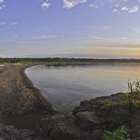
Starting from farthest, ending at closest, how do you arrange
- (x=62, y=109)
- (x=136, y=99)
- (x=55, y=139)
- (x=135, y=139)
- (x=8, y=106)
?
(x=62, y=109)
(x=8, y=106)
(x=136, y=99)
(x=55, y=139)
(x=135, y=139)

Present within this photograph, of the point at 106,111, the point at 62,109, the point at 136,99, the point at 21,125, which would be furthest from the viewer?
the point at 62,109

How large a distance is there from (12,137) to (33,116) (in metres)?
6.34

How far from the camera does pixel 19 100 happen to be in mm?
26875

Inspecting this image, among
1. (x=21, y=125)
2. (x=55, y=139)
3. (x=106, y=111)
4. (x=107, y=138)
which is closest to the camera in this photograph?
(x=107, y=138)

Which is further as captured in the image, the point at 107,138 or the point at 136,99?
the point at 136,99

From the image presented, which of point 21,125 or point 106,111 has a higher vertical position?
point 106,111

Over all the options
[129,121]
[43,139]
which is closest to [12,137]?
[43,139]

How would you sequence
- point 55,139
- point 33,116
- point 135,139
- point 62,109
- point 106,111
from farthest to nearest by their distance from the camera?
point 62,109
point 33,116
point 106,111
point 55,139
point 135,139

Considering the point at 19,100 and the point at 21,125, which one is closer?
the point at 21,125

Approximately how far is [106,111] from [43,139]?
11.8ft

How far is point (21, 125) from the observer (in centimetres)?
1936

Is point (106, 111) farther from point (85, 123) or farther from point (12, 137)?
point (12, 137)

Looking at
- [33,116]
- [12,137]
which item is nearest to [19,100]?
[33,116]

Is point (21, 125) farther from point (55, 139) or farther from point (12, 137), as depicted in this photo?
point (55, 139)
